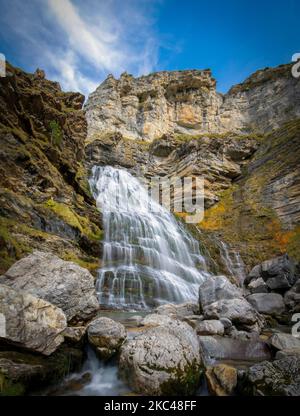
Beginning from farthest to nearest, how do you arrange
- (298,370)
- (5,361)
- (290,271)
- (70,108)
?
(70,108), (290,271), (298,370), (5,361)

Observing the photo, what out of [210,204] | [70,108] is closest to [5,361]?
[70,108]

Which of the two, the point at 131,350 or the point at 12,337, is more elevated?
the point at 12,337

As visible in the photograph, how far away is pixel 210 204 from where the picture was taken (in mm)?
32469

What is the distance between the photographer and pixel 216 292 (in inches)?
388

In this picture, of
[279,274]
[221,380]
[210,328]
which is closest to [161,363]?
[221,380]

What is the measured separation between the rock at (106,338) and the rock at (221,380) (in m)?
1.83

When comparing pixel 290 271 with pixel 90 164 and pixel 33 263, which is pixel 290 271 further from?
pixel 90 164

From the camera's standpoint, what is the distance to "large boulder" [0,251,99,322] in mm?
5895

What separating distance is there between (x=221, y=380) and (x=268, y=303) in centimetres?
867

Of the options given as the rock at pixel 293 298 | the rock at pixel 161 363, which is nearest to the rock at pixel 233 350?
the rock at pixel 161 363

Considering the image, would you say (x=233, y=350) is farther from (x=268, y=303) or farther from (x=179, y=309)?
(x=268, y=303)

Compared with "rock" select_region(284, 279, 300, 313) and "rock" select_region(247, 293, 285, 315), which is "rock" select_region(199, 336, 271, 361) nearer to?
"rock" select_region(247, 293, 285, 315)

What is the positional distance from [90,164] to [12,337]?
3271cm
